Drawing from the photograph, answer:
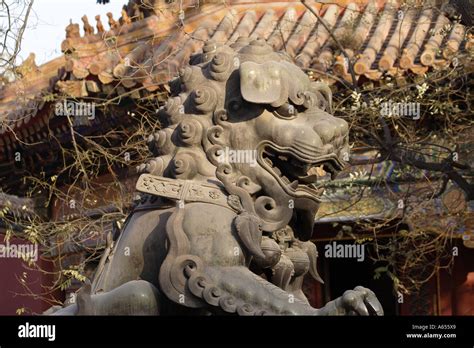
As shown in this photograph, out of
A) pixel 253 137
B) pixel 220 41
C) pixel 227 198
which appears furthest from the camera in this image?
pixel 220 41

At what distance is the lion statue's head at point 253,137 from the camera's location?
4.23 metres

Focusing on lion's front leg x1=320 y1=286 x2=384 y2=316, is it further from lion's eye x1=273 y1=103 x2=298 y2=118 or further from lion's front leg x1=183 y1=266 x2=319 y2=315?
lion's eye x1=273 y1=103 x2=298 y2=118

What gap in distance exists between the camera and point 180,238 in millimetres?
4023

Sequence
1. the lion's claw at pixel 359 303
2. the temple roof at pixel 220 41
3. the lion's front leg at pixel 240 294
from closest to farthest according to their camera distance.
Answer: the lion's claw at pixel 359 303 → the lion's front leg at pixel 240 294 → the temple roof at pixel 220 41

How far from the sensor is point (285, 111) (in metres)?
4.30

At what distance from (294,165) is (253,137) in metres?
0.20

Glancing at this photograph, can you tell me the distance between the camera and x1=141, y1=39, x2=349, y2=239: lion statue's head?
4.23 meters

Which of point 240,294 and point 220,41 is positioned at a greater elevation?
point 220,41

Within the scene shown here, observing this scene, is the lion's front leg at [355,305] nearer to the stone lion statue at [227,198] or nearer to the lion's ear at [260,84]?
the stone lion statue at [227,198]

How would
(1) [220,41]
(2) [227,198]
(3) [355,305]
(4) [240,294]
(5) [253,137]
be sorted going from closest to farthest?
1. (3) [355,305]
2. (4) [240,294]
3. (2) [227,198]
4. (5) [253,137]
5. (1) [220,41]

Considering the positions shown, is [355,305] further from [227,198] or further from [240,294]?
[227,198]

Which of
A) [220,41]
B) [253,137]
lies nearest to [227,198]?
[253,137]

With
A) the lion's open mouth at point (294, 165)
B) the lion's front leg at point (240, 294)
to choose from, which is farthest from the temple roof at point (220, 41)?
the lion's front leg at point (240, 294)

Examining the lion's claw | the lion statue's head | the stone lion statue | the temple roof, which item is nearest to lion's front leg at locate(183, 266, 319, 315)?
the stone lion statue
